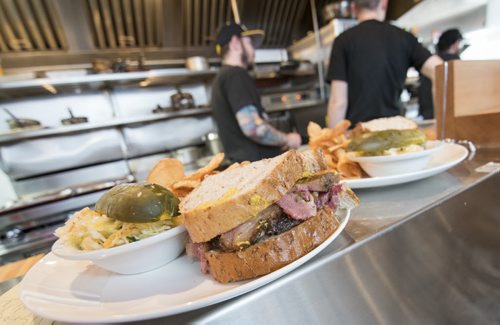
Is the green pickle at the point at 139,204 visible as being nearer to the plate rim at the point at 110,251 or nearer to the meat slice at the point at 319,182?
the plate rim at the point at 110,251

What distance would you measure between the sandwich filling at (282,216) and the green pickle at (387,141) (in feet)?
1.11

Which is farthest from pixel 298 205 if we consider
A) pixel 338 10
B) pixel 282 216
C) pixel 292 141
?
pixel 338 10

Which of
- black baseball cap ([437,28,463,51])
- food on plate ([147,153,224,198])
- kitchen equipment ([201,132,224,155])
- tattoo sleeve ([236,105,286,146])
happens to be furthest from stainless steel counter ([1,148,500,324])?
black baseball cap ([437,28,463,51])

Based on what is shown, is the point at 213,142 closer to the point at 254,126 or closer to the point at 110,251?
the point at 254,126

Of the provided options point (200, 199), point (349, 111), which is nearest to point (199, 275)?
point (200, 199)

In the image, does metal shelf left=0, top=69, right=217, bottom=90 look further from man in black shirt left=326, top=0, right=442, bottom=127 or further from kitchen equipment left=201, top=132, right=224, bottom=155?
man in black shirt left=326, top=0, right=442, bottom=127

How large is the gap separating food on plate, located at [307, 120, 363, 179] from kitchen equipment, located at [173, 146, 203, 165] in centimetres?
284

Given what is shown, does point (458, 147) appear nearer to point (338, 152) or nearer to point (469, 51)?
point (338, 152)

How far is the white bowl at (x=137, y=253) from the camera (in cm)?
49

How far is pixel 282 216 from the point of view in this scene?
55 cm

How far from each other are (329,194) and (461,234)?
1.44 feet

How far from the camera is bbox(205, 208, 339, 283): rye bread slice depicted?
0.46m

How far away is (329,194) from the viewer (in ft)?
2.01

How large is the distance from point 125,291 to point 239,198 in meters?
0.29
